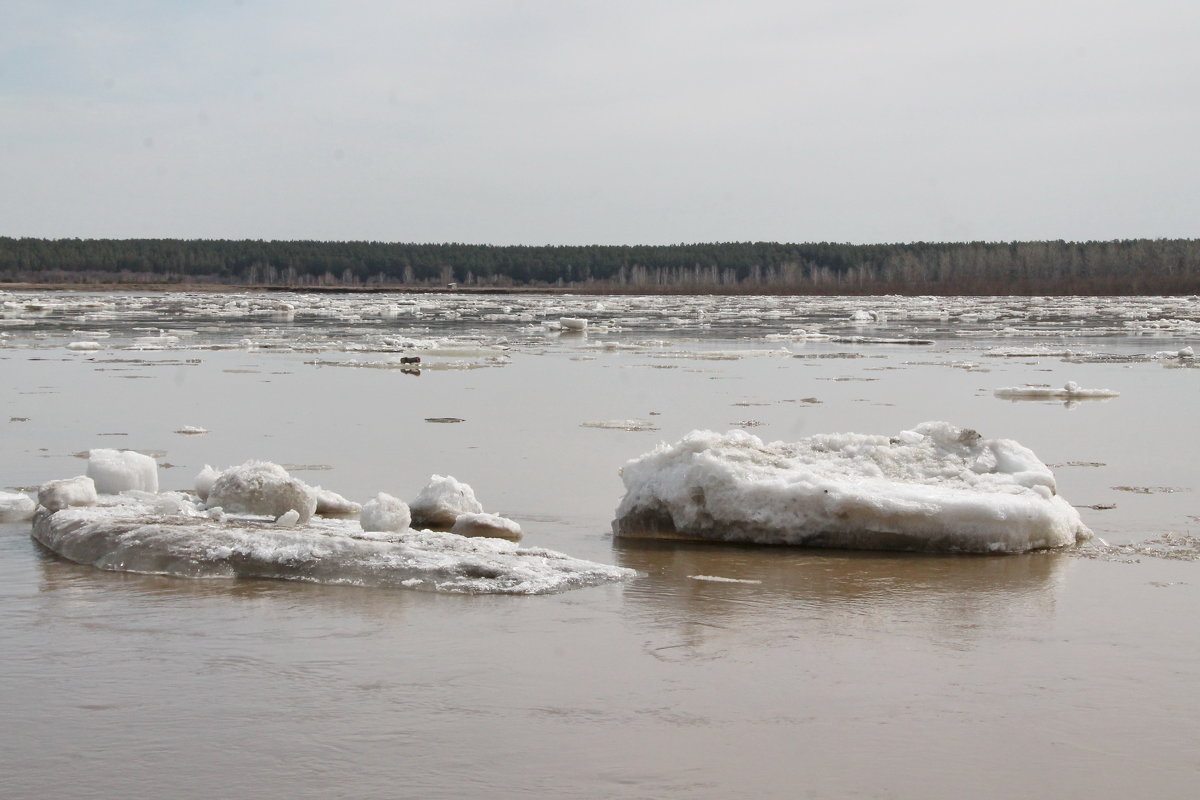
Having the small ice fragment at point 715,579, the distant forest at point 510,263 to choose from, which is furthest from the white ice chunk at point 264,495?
the distant forest at point 510,263

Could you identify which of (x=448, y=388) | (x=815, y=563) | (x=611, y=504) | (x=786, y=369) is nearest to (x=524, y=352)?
(x=786, y=369)

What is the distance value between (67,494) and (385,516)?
1.78 meters

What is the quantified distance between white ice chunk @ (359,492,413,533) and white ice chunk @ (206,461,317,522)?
0.55m

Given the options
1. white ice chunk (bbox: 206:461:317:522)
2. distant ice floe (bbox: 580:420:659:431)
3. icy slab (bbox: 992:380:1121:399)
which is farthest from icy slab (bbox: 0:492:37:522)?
icy slab (bbox: 992:380:1121:399)

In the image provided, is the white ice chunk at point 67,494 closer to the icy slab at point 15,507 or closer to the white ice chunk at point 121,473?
the icy slab at point 15,507

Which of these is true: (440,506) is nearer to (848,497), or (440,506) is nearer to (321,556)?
(321,556)

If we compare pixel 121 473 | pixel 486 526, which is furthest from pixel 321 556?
pixel 121 473

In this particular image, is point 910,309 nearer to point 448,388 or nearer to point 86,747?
point 448,388

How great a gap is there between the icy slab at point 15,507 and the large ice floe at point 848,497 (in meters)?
3.14

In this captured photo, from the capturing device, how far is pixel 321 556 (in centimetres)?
554

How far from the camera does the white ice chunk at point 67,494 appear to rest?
21.3ft

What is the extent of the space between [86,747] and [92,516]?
2880mm

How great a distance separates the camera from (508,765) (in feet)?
11.2

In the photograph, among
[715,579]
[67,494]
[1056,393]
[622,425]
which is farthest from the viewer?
[1056,393]
